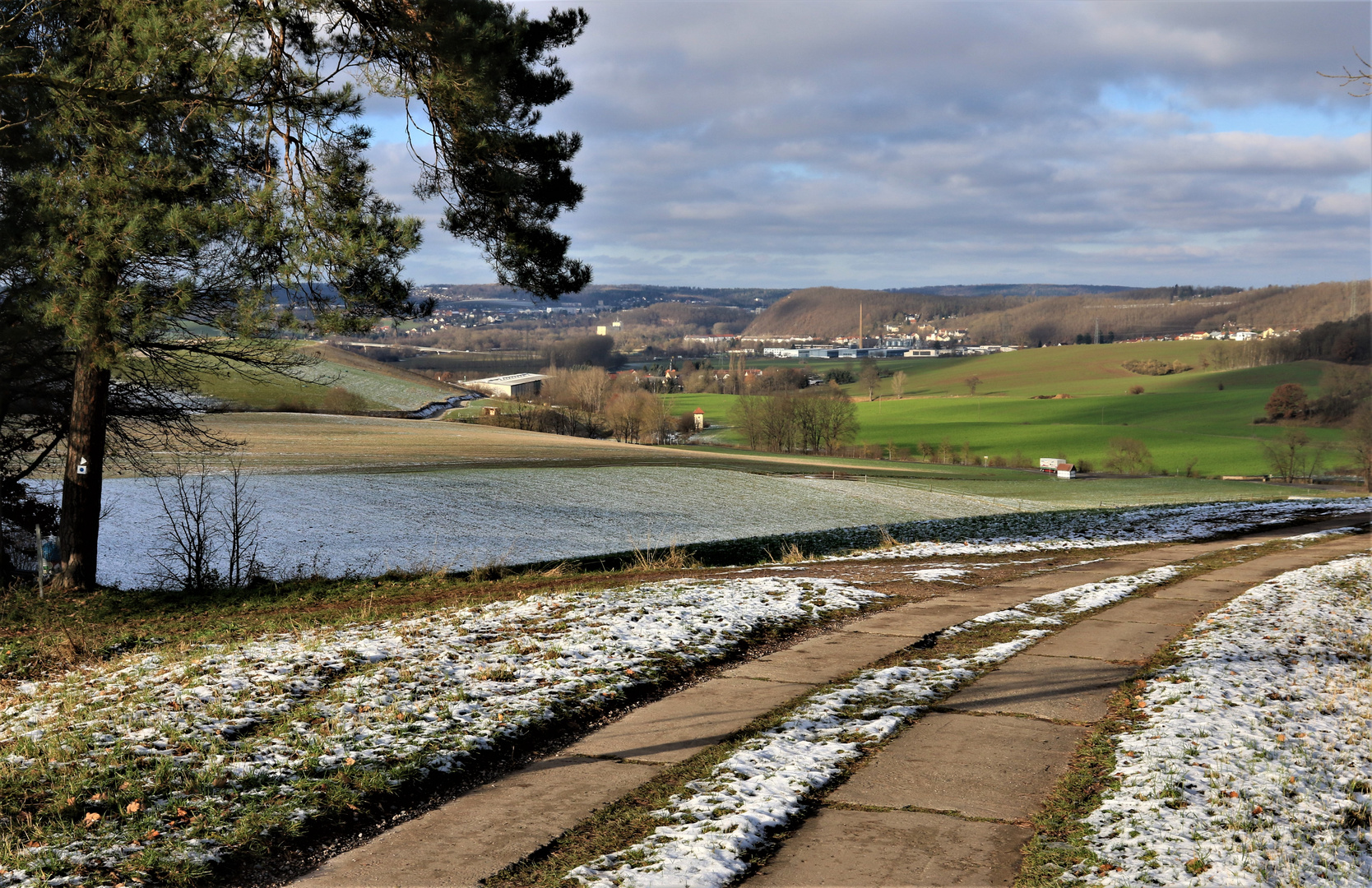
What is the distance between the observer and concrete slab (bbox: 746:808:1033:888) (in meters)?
4.56

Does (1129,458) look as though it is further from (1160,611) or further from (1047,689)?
(1047,689)

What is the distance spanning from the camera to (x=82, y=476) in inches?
548

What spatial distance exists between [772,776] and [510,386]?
10913 centimetres

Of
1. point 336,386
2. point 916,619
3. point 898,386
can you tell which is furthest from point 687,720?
point 898,386

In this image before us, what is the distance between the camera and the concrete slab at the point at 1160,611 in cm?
1109

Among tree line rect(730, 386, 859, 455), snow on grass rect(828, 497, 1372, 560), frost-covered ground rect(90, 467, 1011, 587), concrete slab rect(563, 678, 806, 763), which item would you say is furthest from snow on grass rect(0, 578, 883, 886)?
tree line rect(730, 386, 859, 455)

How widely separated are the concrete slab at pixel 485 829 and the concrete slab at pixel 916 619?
4.84 metres

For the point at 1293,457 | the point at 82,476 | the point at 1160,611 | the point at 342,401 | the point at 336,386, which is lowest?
the point at 1293,457

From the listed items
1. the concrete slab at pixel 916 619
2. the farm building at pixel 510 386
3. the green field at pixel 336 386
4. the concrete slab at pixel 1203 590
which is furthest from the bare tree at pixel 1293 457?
the farm building at pixel 510 386

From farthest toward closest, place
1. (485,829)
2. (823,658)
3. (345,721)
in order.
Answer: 1. (823,658)
2. (345,721)
3. (485,829)

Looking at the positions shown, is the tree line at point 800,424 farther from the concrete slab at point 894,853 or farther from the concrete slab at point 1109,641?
the concrete slab at point 894,853

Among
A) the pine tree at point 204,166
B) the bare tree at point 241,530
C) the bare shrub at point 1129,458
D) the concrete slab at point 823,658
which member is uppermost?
the pine tree at point 204,166

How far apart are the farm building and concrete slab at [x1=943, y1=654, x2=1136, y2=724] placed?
290ft

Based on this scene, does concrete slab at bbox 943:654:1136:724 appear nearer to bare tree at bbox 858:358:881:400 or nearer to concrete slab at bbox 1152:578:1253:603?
concrete slab at bbox 1152:578:1253:603
